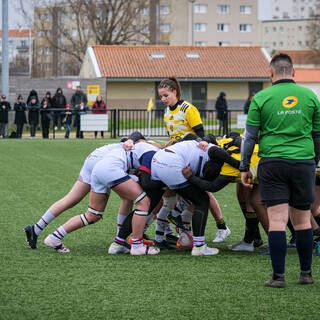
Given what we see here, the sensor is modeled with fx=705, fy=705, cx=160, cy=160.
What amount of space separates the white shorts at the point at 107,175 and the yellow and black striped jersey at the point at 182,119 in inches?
48.1

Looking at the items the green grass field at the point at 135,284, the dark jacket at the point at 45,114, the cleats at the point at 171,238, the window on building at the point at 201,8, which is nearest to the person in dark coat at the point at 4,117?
the dark jacket at the point at 45,114

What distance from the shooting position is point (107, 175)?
6938 millimetres

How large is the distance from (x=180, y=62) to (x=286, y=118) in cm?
4634

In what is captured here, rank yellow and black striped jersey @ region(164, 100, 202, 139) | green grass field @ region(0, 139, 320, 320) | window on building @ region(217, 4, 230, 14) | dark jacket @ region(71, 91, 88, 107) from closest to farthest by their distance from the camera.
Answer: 1. green grass field @ region(0, 139, 320, 320)
2. yellow and black striped jersey @ region(164, 100, 202, 139)
3. dark jacket @ region(71, 91, 88, 107)
4. window on building @ region(217, 4, 230, 14)

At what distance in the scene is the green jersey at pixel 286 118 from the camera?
5.73 meters

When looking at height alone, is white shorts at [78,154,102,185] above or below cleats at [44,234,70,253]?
above

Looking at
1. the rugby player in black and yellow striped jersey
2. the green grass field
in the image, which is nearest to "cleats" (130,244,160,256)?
the green grass field

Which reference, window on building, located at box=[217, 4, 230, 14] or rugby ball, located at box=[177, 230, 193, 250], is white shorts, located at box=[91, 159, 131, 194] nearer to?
rugby ball, located at box=[177, 230, 193, 250]

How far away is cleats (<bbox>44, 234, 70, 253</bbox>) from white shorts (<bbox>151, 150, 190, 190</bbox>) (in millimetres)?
1262

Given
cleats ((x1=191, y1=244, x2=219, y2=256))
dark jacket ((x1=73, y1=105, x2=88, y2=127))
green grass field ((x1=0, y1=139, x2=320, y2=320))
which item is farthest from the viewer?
dark jacket ((x1=73, y1=105, x2=88, y2=127))

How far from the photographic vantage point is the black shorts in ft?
18.7

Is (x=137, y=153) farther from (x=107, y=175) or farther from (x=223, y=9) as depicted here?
(x=223, y=9)

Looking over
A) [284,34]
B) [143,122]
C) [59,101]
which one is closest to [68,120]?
[143,122]

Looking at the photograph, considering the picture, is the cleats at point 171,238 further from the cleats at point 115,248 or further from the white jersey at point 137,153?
the white jersey at point 137,153
